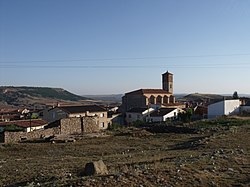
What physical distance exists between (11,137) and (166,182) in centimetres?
2255

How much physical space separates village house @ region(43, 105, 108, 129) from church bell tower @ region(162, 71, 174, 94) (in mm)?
33471

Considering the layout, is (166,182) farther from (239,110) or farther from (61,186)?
(239,110)

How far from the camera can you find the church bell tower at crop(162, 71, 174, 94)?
88.5 m

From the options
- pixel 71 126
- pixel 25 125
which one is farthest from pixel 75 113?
pixel 71 126

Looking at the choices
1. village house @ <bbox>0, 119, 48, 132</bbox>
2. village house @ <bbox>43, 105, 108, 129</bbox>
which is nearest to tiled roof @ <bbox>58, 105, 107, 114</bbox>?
village house @ <bbox>43, 105, 108, 129</bbox>

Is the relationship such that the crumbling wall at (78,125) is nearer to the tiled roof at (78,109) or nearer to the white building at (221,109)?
the tiled roof at (78,109)

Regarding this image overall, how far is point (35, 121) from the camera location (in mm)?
45156

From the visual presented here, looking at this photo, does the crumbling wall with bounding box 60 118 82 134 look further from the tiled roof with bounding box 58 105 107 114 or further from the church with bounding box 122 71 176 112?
the church with bounding box 122 71 176 112

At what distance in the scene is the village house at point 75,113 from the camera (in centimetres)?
5300

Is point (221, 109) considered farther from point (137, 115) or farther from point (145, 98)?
point (145, 98)

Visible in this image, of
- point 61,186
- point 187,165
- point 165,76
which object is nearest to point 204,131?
→ point 187,165

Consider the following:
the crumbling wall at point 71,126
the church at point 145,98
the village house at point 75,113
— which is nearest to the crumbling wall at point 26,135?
the crumbling wall at point 71,126

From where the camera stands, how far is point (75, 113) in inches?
2103

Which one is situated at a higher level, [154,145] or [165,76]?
[165,76]
